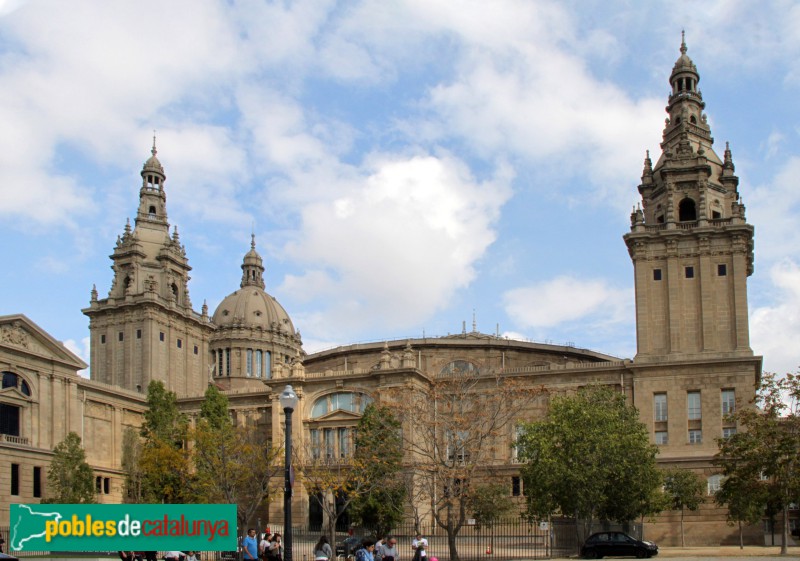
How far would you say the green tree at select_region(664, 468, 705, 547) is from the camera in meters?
71.2

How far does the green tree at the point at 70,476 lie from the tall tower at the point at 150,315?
25.2 m

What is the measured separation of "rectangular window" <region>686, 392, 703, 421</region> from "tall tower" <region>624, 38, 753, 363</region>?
9.67 ft

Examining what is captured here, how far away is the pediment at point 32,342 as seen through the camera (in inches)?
3053

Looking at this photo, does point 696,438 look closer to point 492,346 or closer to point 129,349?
point 492,346

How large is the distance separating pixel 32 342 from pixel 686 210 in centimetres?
5445

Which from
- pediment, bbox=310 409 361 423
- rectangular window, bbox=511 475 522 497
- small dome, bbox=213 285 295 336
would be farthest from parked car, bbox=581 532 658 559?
small dome, bbox=213 285 295 336

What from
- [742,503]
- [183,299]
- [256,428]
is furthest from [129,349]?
[742,503]

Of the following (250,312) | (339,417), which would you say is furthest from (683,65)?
(250,312)

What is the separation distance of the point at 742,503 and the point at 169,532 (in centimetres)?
4047

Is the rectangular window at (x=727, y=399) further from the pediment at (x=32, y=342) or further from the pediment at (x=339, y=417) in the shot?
the pediment at (x=32, y=342)

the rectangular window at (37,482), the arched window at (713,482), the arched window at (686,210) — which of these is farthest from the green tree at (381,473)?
the arched window at (686,210)

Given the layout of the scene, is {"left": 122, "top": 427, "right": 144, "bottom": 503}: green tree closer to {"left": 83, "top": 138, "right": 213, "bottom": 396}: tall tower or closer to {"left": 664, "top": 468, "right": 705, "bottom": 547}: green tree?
{"left": 83, "top": 138, "right": 213, "bottom": 396}: tall tower

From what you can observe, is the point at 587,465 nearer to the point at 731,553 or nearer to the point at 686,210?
the point at 731,553

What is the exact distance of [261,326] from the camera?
5960 inches
